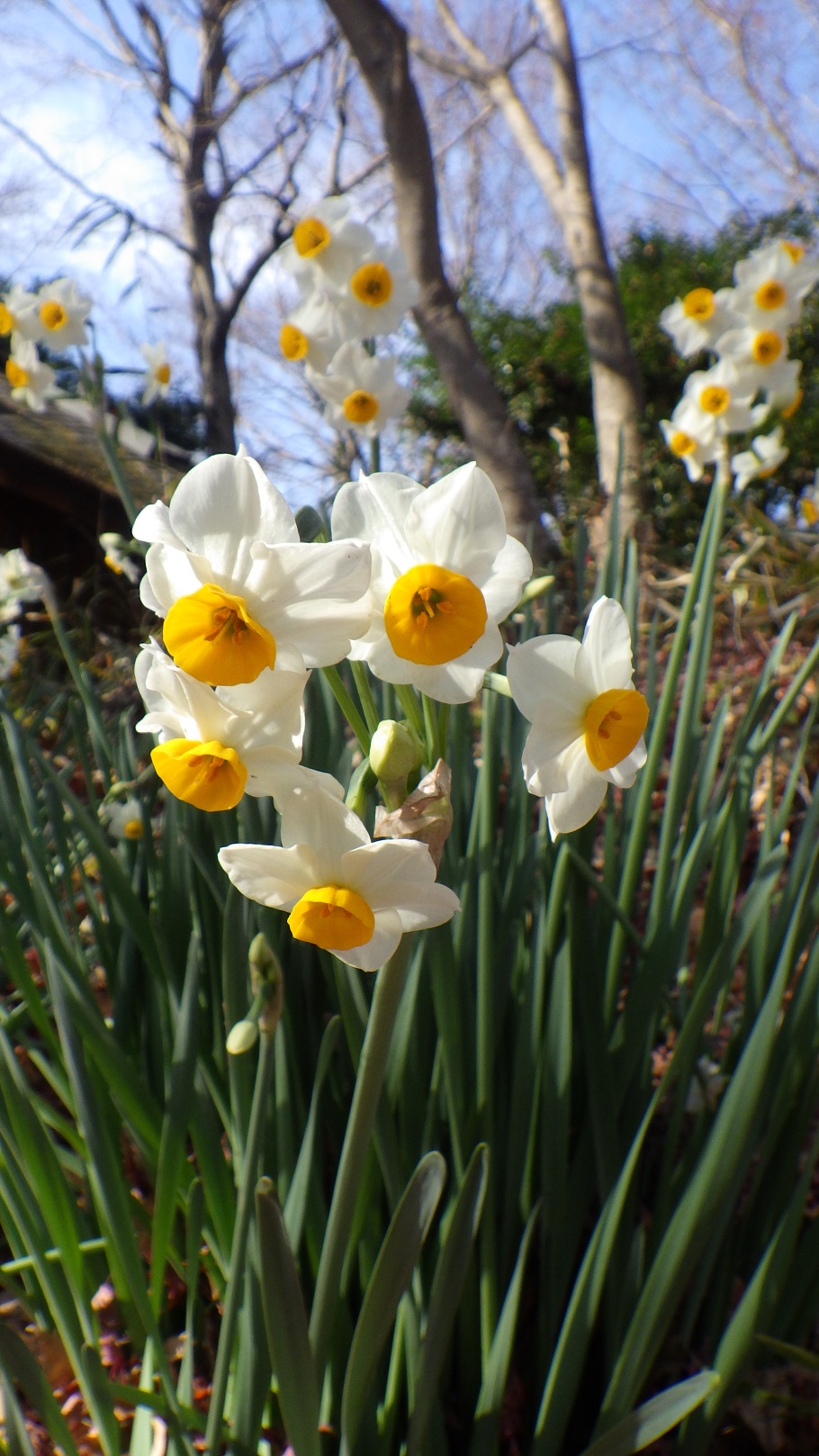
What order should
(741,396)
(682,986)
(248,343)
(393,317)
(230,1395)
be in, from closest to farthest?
(230,1395), (682,986), (393,317), (741,396), (248,343)

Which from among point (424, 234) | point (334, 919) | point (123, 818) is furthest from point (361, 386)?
point (424, 234)

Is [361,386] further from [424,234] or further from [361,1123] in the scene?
[424,234]

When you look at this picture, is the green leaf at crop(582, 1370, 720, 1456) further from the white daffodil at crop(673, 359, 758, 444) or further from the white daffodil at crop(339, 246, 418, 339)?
the white daffodil at crop(673, 359, 758, 444)

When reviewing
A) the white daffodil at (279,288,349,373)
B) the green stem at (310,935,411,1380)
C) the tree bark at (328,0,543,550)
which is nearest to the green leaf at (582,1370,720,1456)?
the green stem at (310,935,411,1380)

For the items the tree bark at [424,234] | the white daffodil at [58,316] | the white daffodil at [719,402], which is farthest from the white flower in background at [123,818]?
the tree bark at [424,234]

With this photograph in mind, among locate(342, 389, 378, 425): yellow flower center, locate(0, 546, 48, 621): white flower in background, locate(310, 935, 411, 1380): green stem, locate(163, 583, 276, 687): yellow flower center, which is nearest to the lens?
locate(163, 583, 276, 687): yellow flower center

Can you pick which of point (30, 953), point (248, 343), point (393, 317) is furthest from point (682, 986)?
point (248, 343)

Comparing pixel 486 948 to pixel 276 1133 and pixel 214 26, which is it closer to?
pixel 276 1133
